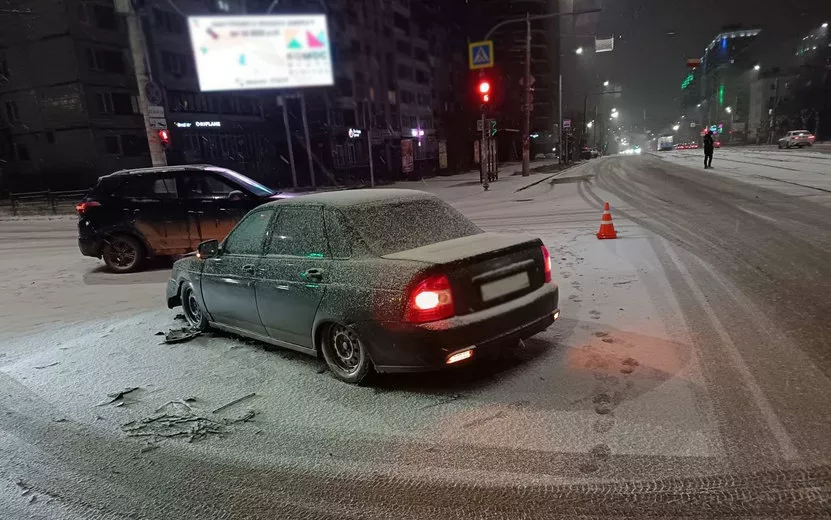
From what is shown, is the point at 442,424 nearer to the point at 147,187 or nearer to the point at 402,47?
the point at 147,187

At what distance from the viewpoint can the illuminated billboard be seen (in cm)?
2716

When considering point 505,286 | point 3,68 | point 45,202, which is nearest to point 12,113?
point 3,68

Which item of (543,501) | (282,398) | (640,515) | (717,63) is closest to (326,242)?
(282,398)

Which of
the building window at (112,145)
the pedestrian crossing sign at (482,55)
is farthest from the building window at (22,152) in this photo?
the pedestrian crossing sign at (482,55)

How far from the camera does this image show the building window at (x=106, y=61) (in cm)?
3209

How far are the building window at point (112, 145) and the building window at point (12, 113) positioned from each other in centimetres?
673

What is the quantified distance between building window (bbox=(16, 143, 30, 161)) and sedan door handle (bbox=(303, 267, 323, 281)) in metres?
39.6

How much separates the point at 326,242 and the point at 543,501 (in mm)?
2585

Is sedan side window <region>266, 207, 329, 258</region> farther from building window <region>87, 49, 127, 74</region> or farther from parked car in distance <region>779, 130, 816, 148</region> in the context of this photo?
parked car in distance <region>779, 130, 816, 148</region>

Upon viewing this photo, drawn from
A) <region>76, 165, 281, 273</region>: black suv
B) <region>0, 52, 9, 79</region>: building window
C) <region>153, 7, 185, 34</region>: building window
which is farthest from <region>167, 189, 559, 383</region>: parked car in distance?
<region>0, 52, 9, 79</region>: building window

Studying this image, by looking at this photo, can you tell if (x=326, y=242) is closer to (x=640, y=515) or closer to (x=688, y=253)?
(x=640, y=515)

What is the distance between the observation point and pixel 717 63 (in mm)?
156375

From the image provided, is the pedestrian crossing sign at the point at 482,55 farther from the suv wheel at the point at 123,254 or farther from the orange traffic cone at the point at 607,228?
the suv wheel at the point at 123,254

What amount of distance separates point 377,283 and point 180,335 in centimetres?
323
